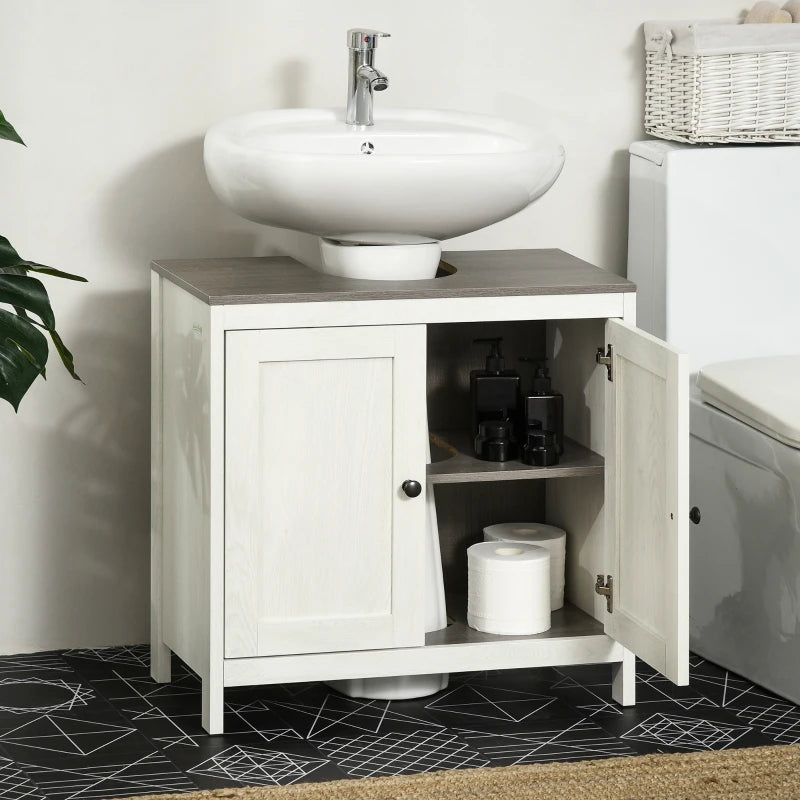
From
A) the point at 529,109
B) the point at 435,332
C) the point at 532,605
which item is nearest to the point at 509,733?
the point at 532,605

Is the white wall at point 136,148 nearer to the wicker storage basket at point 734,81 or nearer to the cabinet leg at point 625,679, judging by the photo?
the wicker storage basket at point 734,81

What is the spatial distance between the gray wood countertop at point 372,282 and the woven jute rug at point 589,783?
64cm

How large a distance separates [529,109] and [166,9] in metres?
0.63

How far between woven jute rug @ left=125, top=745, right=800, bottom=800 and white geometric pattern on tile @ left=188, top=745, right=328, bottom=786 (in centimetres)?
4

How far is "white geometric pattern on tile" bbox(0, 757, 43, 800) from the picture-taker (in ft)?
6.29

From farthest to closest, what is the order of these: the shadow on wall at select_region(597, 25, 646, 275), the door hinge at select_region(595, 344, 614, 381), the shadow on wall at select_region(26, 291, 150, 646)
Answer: the shadow on wall at select_region(597, 25, 646, 275) → the shadow on wall at select_region(26, 291, 150, 646) → the door hinge at select_region(595, 344, 614, 381)

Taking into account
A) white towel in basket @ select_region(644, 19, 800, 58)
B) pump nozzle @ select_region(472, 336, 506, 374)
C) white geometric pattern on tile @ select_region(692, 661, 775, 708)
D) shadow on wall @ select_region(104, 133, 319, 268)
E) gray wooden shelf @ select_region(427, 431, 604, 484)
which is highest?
white towel in basket @ select_region(644, 19, 800, 58)

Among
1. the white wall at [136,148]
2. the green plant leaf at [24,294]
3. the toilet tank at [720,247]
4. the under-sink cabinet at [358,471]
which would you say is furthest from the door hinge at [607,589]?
the green plant leaf at [24,294]

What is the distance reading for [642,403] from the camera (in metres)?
2.02

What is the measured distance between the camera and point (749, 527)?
230 centimetres

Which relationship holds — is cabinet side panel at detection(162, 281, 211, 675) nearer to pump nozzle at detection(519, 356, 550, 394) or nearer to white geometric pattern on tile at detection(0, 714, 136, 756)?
white geometric pattern on tile at detection(0, 714, 136, 756)

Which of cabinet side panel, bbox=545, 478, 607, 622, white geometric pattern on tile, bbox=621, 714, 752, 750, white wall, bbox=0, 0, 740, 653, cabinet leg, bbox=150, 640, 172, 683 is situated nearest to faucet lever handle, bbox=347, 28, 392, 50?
white wall, bbox=0, 0, 740, 653

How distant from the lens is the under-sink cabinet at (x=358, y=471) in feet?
6.55

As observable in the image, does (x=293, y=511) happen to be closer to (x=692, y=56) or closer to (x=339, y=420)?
(x=339, y=420)
